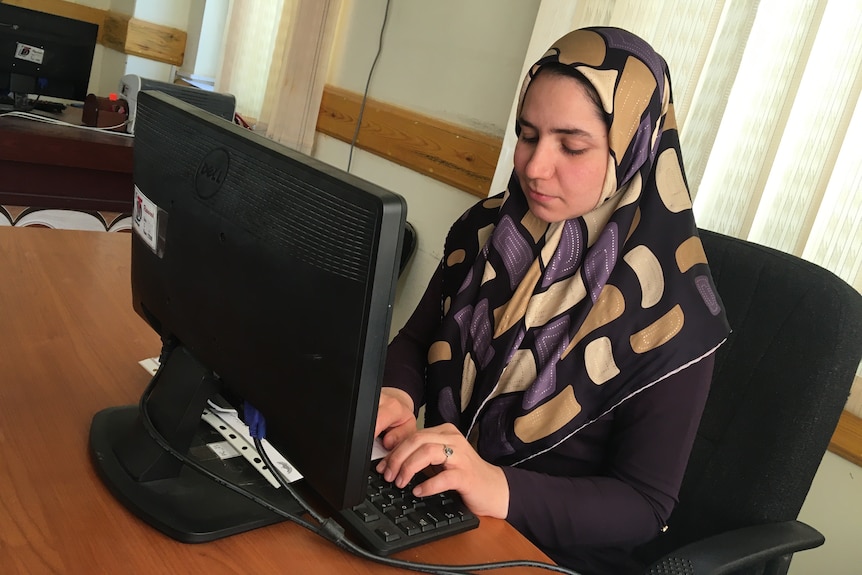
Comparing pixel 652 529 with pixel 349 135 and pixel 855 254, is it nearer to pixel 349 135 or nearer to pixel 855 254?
pixel 855 254

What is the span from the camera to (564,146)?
114 cm

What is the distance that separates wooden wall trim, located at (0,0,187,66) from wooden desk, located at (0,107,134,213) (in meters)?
1.60

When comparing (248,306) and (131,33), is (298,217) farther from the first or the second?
(131,33)

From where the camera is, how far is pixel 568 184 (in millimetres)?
1145

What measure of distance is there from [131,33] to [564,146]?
11.2 feet

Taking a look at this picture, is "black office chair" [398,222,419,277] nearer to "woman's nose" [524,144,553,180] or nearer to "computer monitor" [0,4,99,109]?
"woman's nose" [524,144,553,180]

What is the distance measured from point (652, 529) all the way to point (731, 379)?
269 mm

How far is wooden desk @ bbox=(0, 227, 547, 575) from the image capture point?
2.18 feet

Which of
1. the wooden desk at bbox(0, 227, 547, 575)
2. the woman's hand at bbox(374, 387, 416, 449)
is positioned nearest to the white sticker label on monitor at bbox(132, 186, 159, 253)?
the wooden desk at bbox(0, 227, 547, 575)

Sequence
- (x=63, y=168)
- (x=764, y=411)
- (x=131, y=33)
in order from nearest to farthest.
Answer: (x=764, y=411)
(x=63, y=168)
(x=131, y=33)

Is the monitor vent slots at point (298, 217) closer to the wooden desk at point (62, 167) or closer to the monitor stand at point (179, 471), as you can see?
the monitor stand at point (179, 471)

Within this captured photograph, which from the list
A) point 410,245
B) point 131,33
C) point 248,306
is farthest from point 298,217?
point 131,33

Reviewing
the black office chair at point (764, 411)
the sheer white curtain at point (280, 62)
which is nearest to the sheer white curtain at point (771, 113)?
the black office chair at point (764, 411)

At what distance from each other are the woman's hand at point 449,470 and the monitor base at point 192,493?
0.42ft
